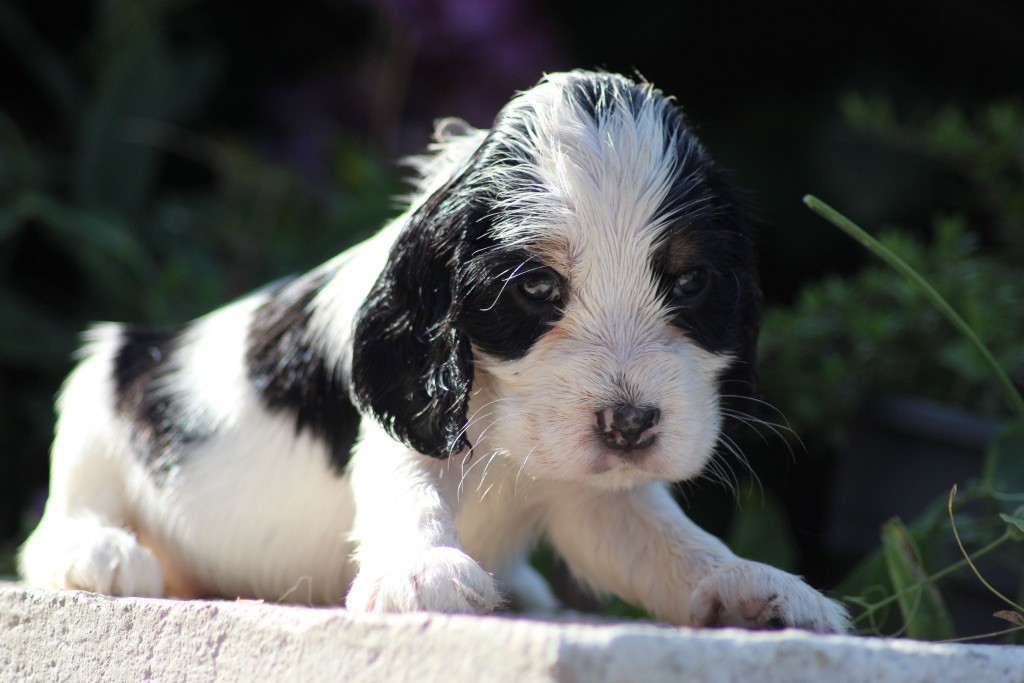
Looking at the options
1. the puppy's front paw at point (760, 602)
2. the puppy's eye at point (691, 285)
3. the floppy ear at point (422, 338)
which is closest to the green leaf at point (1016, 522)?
the puppy's front paw at point (760, 602)

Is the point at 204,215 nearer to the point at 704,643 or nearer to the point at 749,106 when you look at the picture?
the point at 749,106

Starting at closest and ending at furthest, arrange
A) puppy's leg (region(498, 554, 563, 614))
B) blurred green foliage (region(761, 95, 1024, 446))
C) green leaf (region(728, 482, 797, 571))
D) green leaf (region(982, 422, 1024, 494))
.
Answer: green leaf (region(982, 422, 1024, 494)) < puppy's leg (region(498, 554, 563, 614)) < green leaf (region(728, 482, 797, 571)) < blurred green foliage (region(761, 95, 1024, 446))

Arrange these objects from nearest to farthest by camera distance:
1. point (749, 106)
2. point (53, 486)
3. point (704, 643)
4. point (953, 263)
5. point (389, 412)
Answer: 1. point (704, 643)
2. point (389, 412)
3. point (53, 486)
4. point (953, 263)
5. point (749, 106)

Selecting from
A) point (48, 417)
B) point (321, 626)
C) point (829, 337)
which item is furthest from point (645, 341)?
point (48, 417)

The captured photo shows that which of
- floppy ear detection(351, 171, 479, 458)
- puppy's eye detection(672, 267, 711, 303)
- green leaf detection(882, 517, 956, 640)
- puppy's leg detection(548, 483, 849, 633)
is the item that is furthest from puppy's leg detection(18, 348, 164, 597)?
green leaf detection(882, 517, 956, 640)

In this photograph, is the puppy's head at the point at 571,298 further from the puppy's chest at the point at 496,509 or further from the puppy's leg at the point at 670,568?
the puppy's leg at the point at 670,568

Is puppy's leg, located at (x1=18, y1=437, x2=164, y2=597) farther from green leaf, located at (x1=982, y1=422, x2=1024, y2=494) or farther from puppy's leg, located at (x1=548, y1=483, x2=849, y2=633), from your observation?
green leaf, located at (x1=982, y1=422, x2=1024, y2=494)
